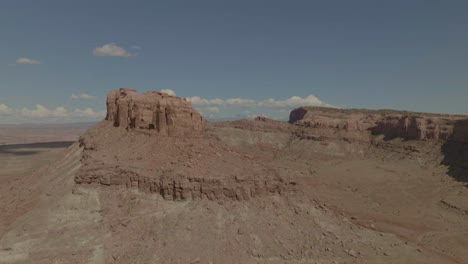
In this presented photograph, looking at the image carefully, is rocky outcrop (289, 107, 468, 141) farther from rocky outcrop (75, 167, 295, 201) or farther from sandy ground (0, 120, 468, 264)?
rocky outcrop (75, 167, 295, 201)

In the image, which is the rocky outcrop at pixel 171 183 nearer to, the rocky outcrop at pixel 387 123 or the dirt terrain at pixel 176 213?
the dirt terrain at pixel 176 213

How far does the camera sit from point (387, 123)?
120750 millimetres

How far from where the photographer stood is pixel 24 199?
40.9 metres

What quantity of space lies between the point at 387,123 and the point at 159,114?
9425 centimetres

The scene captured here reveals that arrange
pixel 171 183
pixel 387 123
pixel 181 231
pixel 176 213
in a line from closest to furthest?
pixel 181 231
pixel 176 213
pixel 171 183
pixel 387 123

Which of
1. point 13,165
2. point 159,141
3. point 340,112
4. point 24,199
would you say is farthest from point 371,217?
point 13,165

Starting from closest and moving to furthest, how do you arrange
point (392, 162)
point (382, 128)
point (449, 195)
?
1. point (449, 195)
2. point (392, 162)
3. point (382, 128)

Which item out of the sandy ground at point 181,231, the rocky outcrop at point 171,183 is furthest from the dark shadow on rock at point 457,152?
the rocky outcrop at point 171,183

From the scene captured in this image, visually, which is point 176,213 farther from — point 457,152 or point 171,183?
point 457,152

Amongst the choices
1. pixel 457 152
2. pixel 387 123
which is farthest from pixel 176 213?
pixel 387 123

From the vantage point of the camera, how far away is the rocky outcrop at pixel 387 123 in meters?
102

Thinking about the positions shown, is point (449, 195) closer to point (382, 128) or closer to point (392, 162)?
point (392, 162)

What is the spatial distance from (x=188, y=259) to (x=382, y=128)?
340 feet

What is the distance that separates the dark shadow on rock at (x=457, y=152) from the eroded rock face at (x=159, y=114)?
212 ft
